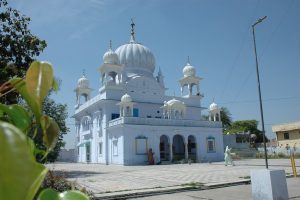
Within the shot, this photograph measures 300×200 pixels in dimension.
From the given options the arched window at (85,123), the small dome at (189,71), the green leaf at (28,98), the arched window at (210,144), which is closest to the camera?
the green leaf at (28,98)

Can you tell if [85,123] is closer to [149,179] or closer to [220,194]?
[149,179]

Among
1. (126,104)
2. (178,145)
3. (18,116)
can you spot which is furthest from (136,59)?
(18,116)

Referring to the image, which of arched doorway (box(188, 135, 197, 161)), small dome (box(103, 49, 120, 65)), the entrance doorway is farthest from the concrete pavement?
the entrance doorway

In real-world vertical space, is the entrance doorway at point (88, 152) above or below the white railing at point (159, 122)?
below

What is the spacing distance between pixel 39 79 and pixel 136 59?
33.7m

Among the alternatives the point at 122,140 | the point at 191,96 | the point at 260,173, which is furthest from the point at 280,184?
the point at 191,96

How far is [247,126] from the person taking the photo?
57.0 metres

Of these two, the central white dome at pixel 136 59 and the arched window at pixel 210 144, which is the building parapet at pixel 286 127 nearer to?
the arched window at pixel 210 144

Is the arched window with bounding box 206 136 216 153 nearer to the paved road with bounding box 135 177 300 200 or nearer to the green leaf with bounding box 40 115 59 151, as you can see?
the paved road with bounding box 135 177 300 200

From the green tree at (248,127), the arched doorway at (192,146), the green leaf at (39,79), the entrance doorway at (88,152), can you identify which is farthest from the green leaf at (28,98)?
the green tree at (248,127)

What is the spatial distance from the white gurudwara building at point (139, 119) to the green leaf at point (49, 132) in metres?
24.6

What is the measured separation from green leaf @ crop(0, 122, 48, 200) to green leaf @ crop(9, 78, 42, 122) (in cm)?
17

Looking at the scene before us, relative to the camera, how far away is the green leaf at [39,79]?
0.53 meters

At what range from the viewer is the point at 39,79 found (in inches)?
21.8
